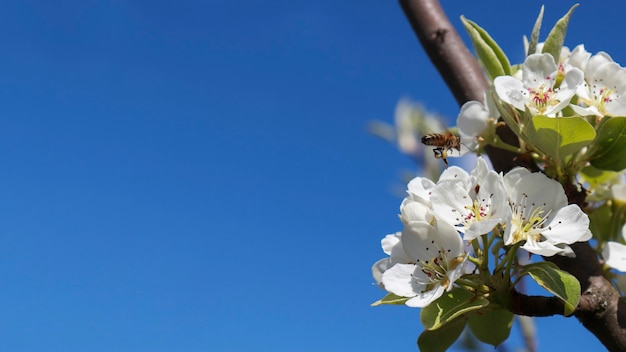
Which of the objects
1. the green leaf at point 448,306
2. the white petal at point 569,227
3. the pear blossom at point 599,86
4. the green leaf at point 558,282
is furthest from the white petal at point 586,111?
the green leaf at point 448,306

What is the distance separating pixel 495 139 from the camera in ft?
5.44

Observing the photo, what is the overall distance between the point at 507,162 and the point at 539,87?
216mm

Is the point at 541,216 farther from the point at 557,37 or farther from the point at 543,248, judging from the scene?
the point at 557,37

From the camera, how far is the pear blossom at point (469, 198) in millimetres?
1409

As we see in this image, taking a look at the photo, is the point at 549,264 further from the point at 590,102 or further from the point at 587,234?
the point at 590,102

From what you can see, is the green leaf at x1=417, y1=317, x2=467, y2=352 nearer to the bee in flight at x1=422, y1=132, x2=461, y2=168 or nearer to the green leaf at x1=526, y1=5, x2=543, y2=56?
the bee in flight at x1=422, y1=132, x2=461, y2=168

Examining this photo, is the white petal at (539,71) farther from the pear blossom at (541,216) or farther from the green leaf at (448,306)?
the green leaf at (448,306)

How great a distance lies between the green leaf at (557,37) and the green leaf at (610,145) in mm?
199

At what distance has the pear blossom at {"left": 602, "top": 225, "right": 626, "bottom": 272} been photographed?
158cm

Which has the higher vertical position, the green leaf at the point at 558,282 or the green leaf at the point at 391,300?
the green leaf at the point at 391,300

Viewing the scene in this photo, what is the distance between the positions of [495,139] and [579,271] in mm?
342

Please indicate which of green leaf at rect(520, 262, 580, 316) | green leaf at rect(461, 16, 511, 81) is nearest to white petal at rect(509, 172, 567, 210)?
green leaf at rect(520, 262, 580, 316)

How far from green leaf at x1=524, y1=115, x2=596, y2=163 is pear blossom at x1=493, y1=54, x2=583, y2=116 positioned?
46 millimetres

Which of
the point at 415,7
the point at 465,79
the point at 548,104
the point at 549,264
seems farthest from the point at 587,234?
the point at 415,7
